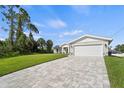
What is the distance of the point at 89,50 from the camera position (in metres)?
17.7

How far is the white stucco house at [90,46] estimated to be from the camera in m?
17.3

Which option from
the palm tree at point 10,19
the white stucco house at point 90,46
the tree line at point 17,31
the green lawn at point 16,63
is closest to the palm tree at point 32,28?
the tree line at point 17,31

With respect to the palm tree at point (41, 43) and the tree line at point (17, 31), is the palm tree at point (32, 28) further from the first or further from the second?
the palm tree at point (41, 43)

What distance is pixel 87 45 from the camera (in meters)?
18.3

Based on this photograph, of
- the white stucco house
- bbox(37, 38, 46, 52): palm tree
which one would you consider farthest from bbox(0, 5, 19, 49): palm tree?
the white stucco house

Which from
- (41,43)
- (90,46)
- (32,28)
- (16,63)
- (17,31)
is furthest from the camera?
(41,43)

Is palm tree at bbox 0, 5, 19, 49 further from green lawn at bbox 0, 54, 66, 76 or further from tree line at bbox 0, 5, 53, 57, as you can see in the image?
green lawn at bbox 0, 54, 66, 76

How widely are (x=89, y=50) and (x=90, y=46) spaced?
0.52m

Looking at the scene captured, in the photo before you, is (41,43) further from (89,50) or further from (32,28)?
(89,50)

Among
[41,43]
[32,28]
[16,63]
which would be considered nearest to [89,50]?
[16,63]

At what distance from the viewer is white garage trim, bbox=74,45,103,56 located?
56.5 feet
